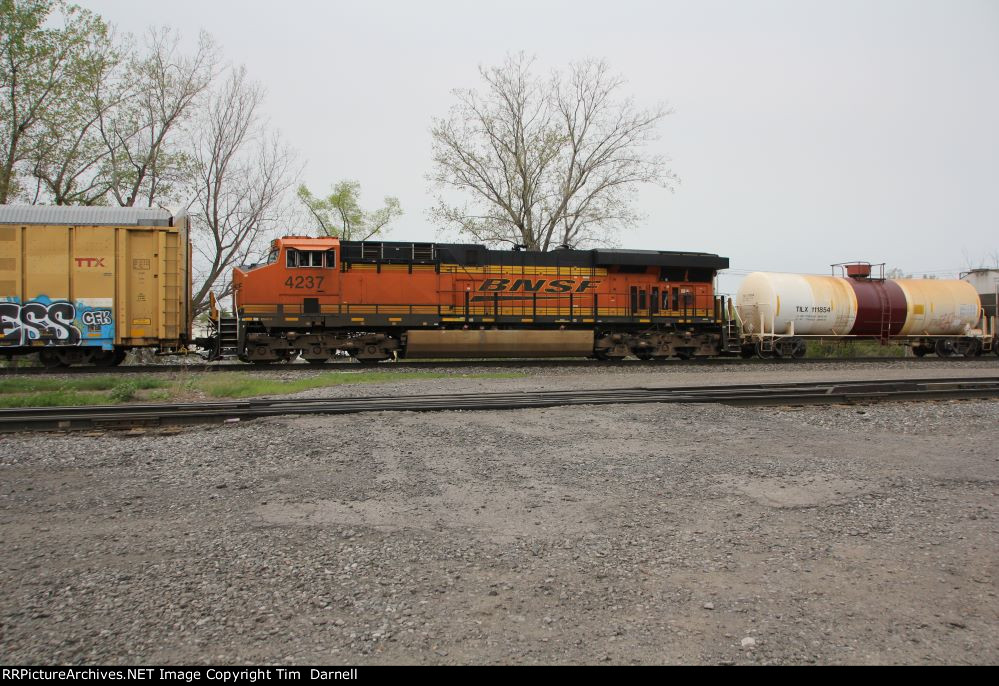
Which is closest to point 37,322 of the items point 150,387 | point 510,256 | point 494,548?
point 150,387

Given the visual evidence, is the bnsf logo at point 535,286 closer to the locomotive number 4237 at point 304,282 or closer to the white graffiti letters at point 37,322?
the locomotive number 4237 at point 304,282

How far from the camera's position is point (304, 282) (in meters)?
16.3

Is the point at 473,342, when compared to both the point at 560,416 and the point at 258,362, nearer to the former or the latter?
the point at 258,362

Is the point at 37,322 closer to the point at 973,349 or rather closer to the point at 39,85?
the point at 39,85

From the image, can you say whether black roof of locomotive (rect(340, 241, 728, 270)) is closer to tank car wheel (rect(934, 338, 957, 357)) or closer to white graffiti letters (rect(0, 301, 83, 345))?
white graffiti letters (rect(0, 301, 83, 345))

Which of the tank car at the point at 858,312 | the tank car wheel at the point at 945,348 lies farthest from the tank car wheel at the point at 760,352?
the tank car wheel at the point at 945,348

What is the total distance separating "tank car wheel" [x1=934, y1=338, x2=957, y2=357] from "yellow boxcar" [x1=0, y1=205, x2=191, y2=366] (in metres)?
25.8

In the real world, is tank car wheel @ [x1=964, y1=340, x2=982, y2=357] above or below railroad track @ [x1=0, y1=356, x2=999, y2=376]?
above

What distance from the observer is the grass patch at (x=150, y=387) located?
10.1 meters

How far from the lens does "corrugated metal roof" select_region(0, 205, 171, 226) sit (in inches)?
561

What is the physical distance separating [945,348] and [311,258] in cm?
2316

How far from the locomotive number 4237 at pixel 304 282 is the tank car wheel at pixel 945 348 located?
73.7ft

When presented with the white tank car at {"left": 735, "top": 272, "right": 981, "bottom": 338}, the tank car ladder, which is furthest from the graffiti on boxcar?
the tank car ladder
